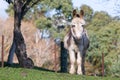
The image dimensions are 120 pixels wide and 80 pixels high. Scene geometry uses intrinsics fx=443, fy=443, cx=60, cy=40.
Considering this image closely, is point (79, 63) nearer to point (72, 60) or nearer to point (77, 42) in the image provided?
point (72, 60)

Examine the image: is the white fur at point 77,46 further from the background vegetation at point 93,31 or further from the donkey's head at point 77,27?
the background vegetation at point 93,31

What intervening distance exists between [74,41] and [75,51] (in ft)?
1.53

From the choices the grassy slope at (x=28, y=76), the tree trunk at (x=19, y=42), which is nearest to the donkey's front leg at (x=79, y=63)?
the grassy slope at (x=28, y=76)

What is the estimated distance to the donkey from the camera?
53.3 ft

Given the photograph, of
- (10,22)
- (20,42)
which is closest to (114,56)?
(10,22)

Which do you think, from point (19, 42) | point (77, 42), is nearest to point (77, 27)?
point (77, 42)

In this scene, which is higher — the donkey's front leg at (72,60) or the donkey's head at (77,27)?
the donkey's head at (77,27)

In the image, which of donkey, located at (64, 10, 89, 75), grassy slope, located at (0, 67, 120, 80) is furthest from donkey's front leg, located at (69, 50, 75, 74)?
grassy slope, located at (0, 67, 120, 80)

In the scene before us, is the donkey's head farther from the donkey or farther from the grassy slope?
the grassy slope

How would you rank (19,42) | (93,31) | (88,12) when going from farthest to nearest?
(88,12)
(93,31)
(19,42)

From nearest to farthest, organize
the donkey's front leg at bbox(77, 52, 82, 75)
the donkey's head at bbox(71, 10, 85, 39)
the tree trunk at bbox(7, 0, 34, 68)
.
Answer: the donkey's head at bbox(71, 10, 85, 39)
the donkey's front leg at bbox(77, 52, 82, 75)
the tree trunk at bbox(7, 0, 34, 68)

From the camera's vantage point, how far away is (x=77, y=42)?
16.4 meters

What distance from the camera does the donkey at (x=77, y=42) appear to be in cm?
1625

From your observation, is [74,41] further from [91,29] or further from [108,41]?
[91,29]
